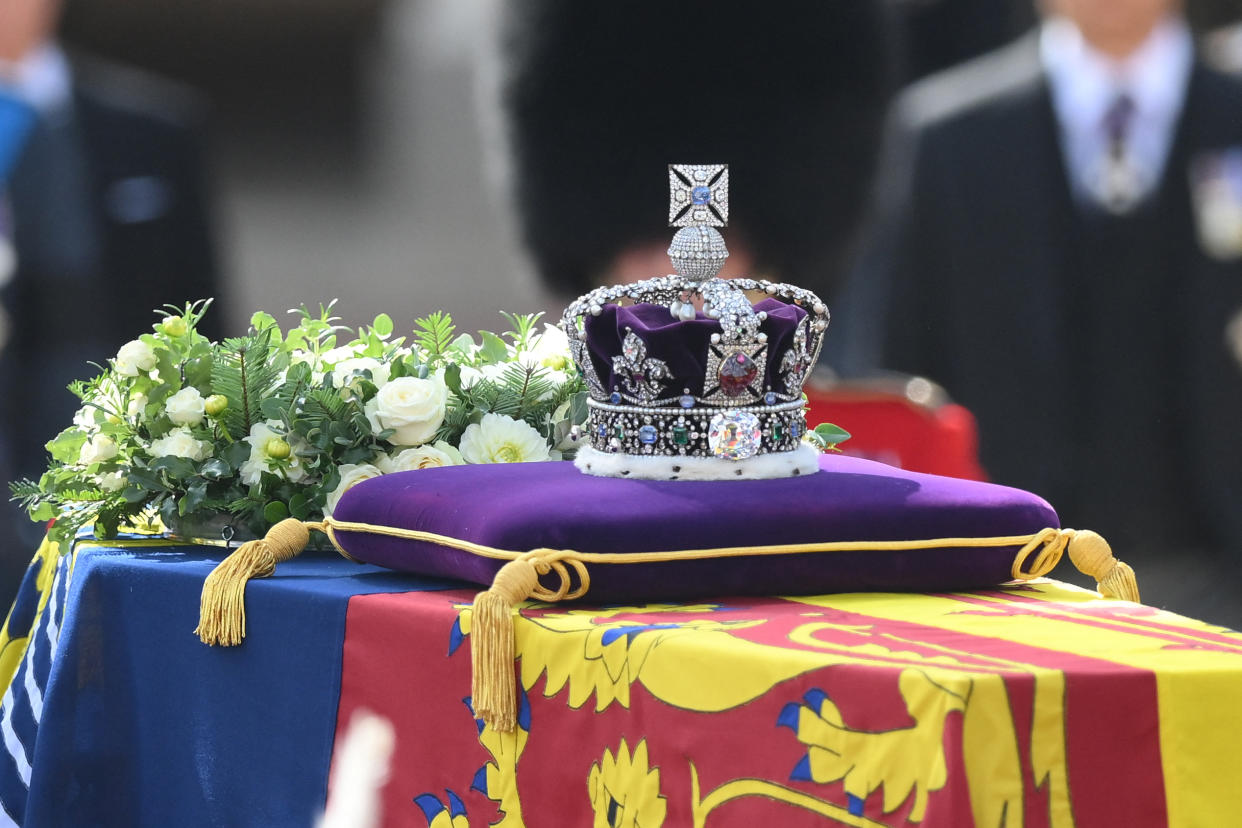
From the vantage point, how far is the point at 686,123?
179 inches

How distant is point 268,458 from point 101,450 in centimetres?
24

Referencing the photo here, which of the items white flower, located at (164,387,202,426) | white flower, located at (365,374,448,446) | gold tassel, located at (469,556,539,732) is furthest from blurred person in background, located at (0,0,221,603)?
gold tassel, located at (469,556,539,732)

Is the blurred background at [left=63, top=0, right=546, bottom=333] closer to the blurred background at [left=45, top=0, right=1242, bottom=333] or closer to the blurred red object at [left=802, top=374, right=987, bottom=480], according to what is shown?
the blurred background at [left=45, top=0, right=1242, bottom=333]

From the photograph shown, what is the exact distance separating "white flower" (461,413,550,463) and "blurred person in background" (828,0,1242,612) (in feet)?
7.49

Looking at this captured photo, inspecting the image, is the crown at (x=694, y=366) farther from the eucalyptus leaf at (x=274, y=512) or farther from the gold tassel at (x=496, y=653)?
the eucalyptus leaf at (x=274, y=512)

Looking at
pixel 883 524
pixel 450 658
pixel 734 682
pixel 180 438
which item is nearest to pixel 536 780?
pixel 450 658

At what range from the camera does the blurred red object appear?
13.6ft

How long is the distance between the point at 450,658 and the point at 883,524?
464mm

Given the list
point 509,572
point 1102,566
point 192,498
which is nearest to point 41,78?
point 192,498

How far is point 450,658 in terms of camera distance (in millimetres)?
1642

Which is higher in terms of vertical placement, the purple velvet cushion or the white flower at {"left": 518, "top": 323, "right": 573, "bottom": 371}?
the white flower at {"left": 518, "top": 323, "right": 573, "bottom": 371}

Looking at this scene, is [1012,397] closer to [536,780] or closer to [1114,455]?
[1114,455]

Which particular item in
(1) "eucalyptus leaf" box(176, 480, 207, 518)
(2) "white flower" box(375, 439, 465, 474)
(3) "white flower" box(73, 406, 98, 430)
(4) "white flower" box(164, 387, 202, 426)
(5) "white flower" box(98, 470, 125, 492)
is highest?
(4) "white flower" box(164, 387, 202, 426)

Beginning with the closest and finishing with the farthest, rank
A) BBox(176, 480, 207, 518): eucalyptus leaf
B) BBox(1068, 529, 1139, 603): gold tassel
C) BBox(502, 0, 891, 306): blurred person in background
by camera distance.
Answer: BBox(1068, 529, 1139, 603): gold tassel < BBox(176, 480, 207, 518): eucalyptus leaf < BBox(502, 0, 891, 306): blurred person in background
